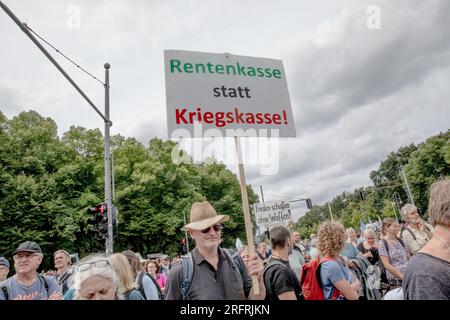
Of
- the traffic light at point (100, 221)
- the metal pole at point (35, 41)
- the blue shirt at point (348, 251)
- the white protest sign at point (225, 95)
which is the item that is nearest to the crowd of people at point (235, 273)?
the white protest sign at point (225, 95)

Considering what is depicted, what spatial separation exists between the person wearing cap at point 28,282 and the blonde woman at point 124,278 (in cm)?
149

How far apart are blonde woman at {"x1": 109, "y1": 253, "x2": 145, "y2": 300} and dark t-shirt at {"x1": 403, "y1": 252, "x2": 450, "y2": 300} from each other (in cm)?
233

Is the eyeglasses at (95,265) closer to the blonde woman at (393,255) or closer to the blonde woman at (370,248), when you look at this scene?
the blonde woman at (393,255)

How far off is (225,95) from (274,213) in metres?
8.64

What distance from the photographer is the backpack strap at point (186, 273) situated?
8.98 feet

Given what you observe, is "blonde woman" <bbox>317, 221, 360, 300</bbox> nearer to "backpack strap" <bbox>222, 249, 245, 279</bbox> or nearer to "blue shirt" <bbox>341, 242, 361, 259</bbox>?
"backpack strap" <bbox>222, 249, 245, 279</bbox>

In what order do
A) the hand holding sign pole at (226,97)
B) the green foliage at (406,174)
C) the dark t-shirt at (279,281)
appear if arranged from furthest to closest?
1. the green foliage at (406,174)
2. the hand holding sign pole at (226,97)
3. the dark t-shirt at (279,281)

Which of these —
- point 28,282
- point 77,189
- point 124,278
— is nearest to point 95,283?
point 124,278

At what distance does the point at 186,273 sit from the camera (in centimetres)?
281

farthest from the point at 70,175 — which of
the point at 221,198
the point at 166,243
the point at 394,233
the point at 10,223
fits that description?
the point at 394,233

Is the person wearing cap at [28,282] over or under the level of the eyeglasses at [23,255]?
under

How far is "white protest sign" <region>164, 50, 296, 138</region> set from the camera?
3.22 m

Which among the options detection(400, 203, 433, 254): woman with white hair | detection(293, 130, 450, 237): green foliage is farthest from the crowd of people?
detection(293, 130, 450, 237): green foliage
